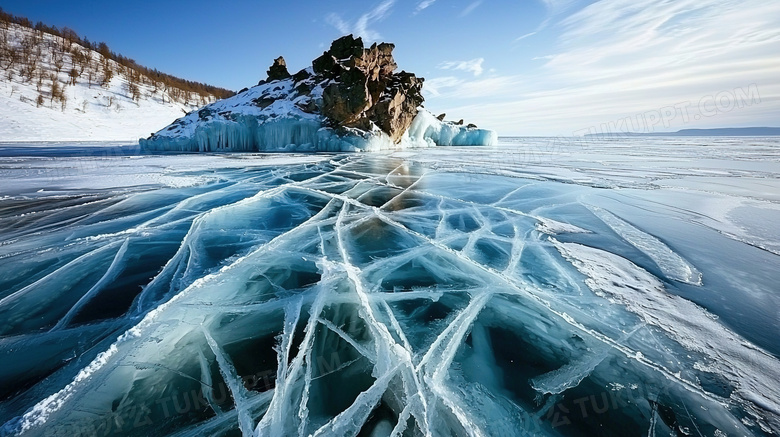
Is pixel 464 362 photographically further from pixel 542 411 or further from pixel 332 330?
pixel 332 330

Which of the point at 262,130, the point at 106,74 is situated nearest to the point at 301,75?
the point at 262,130

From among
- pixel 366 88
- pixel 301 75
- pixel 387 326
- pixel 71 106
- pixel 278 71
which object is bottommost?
pixel 387 326

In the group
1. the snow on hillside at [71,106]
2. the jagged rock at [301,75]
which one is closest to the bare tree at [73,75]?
the snow on hillside at [71,106]

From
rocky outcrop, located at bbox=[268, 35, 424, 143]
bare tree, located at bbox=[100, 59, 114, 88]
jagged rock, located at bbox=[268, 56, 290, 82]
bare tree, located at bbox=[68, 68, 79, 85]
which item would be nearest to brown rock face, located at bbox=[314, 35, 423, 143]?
rocky outcrop, located at bbox=[268, 35, 424, 143]

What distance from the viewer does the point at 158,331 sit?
6.67 feet

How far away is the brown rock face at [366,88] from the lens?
69.5 ft

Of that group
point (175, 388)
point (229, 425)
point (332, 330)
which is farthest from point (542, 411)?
point (175, 388)

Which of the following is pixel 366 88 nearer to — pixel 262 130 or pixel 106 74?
pixel 262 130

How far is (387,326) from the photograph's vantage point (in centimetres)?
217

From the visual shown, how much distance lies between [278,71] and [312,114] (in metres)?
8.65

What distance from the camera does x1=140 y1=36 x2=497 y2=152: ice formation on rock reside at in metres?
21.3

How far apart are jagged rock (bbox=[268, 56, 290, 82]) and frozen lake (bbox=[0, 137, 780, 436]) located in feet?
84.6

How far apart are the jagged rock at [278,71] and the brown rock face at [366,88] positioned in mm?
4516

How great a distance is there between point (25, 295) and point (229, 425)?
255cm
